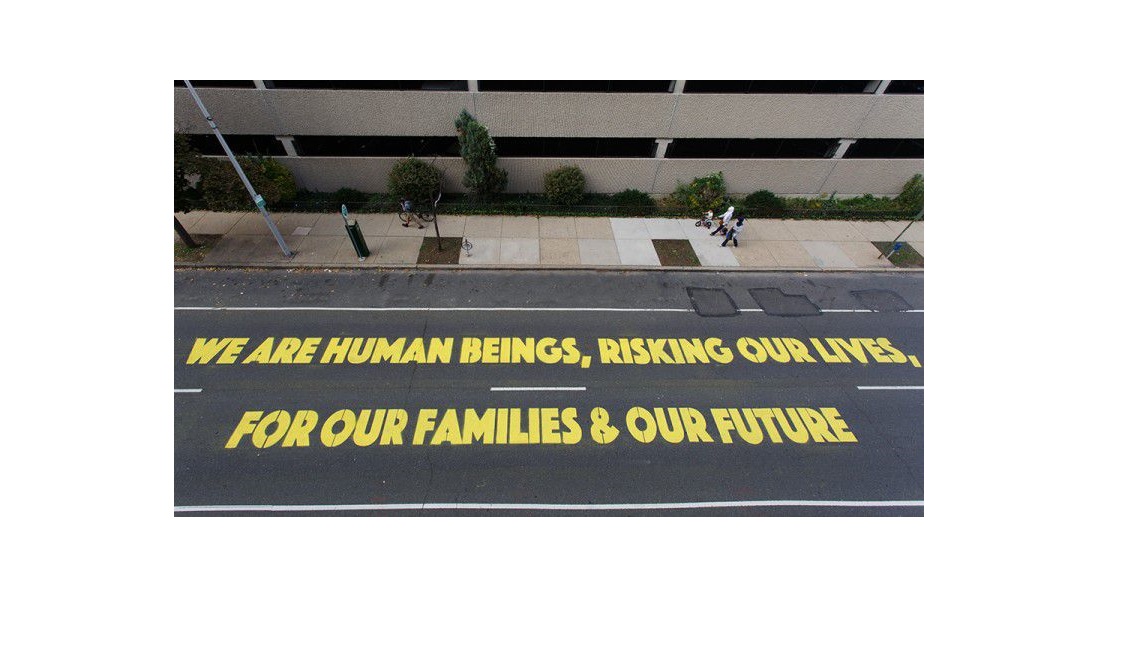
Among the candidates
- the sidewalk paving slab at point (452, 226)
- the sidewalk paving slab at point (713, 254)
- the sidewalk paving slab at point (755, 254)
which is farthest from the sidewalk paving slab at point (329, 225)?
the sidewalk paving slab at point (755, 254)

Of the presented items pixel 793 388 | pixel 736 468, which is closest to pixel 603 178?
pixel 793 388

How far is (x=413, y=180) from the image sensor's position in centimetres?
1670

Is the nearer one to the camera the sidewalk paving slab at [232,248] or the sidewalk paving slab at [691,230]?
the sidewalk paving slab at [232,248]

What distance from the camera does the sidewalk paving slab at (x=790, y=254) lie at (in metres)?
16.1

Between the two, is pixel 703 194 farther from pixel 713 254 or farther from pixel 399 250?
pixel 399 250

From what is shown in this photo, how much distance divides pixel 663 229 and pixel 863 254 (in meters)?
7.95

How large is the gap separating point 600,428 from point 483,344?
421cm

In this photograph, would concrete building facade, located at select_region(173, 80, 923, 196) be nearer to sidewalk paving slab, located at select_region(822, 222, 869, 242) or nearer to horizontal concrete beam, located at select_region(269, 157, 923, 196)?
horizontal concrete beam, located at select_region(269, 157, 923, 196)

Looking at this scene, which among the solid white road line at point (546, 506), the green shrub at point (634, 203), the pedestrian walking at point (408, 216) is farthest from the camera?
the green shrub at point (634, 203)

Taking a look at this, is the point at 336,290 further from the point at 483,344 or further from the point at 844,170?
the point at 844,170

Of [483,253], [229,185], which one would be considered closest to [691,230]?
[483,253]

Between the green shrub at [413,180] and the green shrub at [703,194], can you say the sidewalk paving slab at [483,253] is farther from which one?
the green shrub at [703,194]

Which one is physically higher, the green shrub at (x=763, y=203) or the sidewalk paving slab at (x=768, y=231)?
the green shrub at (x=763, y=203)

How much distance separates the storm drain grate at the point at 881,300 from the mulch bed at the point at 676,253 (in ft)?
18.7
